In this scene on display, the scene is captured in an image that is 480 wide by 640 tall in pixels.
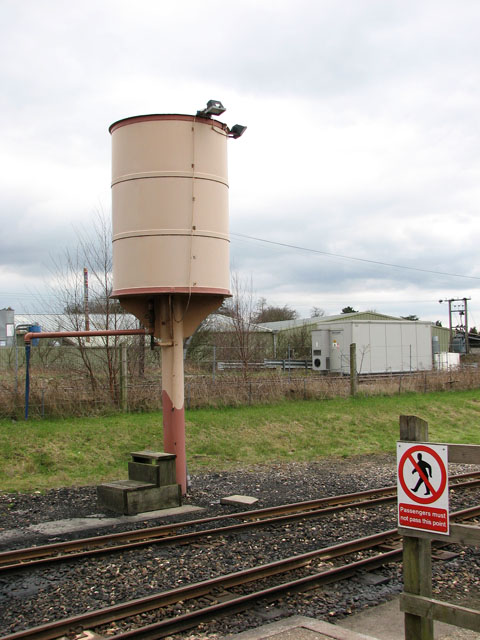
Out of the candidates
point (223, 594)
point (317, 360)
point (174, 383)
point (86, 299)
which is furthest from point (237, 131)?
point (317, 360)

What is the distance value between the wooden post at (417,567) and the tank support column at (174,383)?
7375 millimetres

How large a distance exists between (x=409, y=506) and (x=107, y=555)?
4.66 metres

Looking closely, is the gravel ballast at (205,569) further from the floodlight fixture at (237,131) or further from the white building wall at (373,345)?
the white building wall at (373,345)

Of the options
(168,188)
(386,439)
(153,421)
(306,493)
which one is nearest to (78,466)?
(153,421)

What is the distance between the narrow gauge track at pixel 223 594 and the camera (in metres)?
5.57

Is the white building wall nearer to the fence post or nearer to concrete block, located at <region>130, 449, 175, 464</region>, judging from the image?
the fence post

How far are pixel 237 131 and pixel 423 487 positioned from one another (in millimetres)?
9042

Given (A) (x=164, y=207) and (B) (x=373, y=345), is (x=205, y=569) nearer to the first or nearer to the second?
(A) (x=164, y=207)

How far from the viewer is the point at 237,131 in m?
12.1

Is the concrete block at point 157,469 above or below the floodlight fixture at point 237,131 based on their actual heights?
below

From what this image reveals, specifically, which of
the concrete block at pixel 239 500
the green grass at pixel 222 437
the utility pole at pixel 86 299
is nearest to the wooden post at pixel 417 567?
the concrete block at pixel 239 500

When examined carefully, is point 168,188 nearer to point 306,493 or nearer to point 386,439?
point 306,493

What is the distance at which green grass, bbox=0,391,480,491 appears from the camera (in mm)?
14180

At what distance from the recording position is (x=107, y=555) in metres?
7.88
